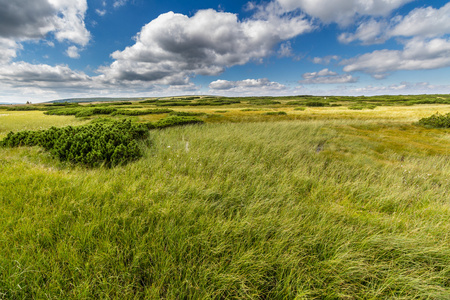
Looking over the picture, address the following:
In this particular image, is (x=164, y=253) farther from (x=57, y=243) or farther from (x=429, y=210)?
(x=429, y=210)

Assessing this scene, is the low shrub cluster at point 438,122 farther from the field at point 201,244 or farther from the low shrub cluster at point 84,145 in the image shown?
the low shrub cluster at point 84,145

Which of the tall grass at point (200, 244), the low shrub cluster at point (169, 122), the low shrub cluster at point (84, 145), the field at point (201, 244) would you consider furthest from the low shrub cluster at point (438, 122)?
the low shrub cluster at point (84, 145)

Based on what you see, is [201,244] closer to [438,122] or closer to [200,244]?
[200,244]

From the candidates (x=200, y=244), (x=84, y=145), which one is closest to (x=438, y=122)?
(x=200, y=244)

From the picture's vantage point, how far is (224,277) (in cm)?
227

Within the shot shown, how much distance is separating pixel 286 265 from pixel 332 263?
807 mm

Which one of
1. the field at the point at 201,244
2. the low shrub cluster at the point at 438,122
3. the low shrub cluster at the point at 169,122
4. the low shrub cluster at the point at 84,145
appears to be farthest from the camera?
the low shrub cluster at the point at 438,122

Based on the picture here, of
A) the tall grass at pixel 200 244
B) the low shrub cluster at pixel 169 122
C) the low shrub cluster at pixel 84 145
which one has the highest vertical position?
the low shrub cluster at pixel 169 122

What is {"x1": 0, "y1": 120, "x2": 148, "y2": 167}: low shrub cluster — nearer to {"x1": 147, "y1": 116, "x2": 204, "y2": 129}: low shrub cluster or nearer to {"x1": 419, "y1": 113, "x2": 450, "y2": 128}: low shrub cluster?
{"x1": 147, "y1": 116, "x2": 204, "y2": 129}: low shrub cluster

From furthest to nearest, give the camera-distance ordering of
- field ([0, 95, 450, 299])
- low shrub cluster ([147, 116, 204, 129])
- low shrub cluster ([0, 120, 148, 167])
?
low shrub cluster ([147, 116, 204, 129]) < low shrub cluster ([0, 120, 148, 167]) < field ([0, 95, 450, 299])

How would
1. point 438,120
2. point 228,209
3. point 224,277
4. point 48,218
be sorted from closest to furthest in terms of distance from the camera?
point 224,277, point 48,218, point 228,209, point 438,120

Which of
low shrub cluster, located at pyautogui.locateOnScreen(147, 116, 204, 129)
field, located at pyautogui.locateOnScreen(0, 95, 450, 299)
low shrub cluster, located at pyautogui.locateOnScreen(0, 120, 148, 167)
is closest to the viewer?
field, located at pyautogui.locateOnScreen(0, 95, 450, 299)

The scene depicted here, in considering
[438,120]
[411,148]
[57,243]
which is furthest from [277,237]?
[438,120]

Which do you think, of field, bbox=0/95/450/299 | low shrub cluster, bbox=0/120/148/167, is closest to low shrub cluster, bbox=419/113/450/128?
field, bbox=0/95/450/299
